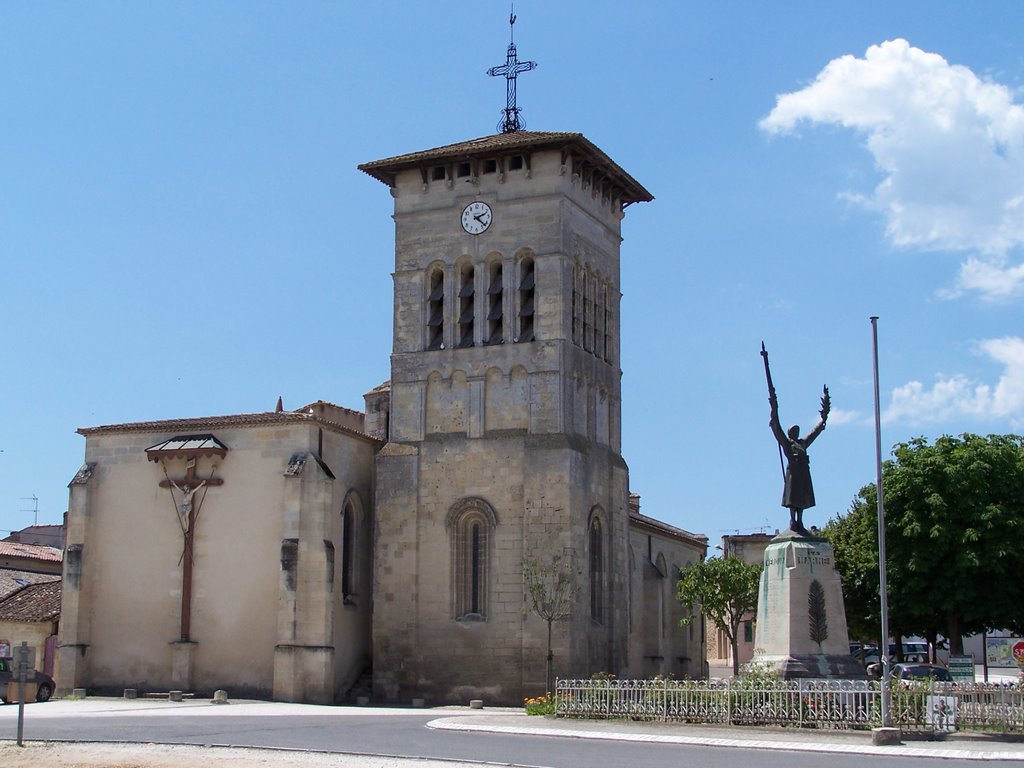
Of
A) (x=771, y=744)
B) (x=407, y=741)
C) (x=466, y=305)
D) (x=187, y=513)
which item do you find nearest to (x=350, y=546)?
(x=187, y=513)

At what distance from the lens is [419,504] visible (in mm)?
42188

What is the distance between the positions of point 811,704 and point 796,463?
5.91 meters

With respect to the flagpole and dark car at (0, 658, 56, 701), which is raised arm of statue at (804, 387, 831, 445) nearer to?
the flagpole

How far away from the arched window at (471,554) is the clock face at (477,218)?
8948mm

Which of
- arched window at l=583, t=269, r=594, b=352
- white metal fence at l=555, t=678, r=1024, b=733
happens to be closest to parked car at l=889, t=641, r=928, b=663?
arched window at l=583, t=269, r=594, b=352

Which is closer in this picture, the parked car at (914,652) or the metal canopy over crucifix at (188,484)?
the metal canopy over crucifix at (188,484)

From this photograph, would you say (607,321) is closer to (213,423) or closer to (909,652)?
(213,423)

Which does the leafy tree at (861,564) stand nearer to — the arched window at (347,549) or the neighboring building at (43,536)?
the arched window at (347,549)

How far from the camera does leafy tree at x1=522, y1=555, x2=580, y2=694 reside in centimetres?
3919

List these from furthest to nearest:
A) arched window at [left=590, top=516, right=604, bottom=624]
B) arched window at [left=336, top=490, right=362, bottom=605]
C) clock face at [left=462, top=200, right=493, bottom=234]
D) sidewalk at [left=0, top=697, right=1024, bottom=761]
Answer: clock face at [left=462, top=200, right=493, bottom=234]
arched window at [left=336, top=490, right=362, bottom=605]
arched window at [left=590, top=516, right=604, bottom=624]
sidewalk at [left=0, top=697, right=1024, bottom=761]

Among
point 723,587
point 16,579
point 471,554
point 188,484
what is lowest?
point 723,587

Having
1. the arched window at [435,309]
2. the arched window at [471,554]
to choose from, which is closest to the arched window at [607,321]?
the arched window at [435,309]

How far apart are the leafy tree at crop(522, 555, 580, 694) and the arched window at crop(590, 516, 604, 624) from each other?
2132 millimetres

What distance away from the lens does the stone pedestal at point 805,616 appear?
91.7ft
